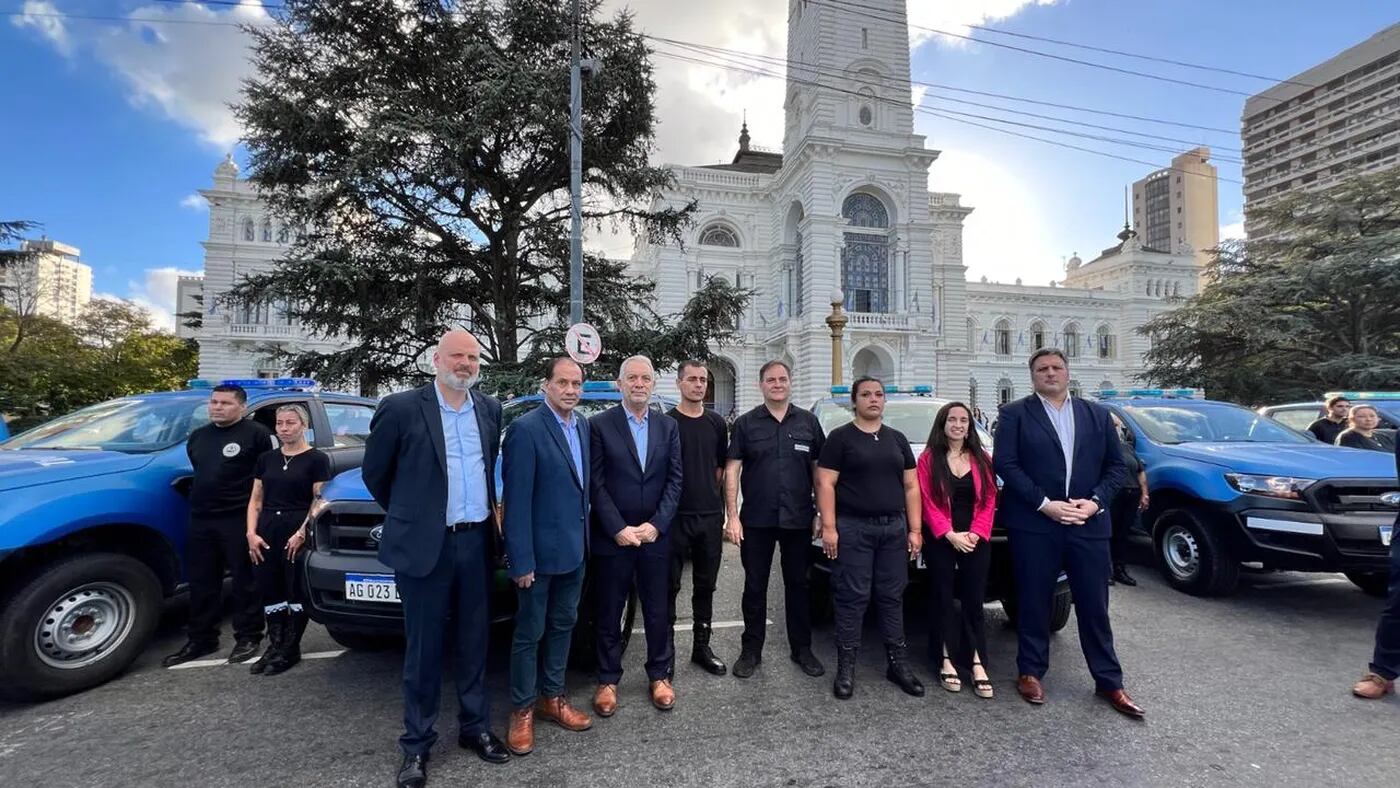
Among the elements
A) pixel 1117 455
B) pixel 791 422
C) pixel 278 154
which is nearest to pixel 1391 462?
pixel 1117 455

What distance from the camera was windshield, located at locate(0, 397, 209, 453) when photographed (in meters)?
4.48

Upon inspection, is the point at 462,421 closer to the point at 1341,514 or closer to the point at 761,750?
the point at 761,750

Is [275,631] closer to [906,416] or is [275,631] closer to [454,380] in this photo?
[454,380]

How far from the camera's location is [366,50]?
43.1 ft

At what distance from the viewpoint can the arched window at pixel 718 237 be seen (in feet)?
132

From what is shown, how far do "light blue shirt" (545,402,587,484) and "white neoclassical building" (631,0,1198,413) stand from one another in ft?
96.1

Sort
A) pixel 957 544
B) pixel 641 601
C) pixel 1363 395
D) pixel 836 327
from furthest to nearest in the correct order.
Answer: pixel 836 327 → pixel 1363 395 → pixel 957 544 → pixel 641 601

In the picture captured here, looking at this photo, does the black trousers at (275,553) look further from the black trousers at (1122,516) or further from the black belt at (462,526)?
the black trousers at (1122,516)

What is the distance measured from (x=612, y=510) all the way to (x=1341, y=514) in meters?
5.78

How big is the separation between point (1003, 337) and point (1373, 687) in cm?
5253

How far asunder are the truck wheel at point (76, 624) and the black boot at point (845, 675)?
442 centimetres

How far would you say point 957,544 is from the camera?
12.2ft

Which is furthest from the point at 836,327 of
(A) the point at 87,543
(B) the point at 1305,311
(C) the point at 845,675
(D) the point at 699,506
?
(B) the point at 1305,311

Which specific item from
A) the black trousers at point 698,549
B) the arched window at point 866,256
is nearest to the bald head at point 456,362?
the black trousers at point 698,549
